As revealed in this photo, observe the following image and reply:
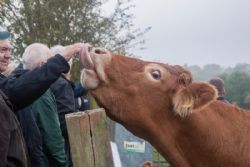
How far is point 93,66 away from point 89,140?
1.83 ft

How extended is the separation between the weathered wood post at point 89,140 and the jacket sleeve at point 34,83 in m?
0.34

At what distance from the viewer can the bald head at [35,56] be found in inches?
179

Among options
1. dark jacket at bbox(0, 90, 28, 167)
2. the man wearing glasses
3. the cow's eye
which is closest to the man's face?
the man wearing glasses

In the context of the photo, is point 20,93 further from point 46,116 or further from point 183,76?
point 183,76

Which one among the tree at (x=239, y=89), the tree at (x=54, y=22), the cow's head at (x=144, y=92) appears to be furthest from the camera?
the tree at (x=239, y=89)

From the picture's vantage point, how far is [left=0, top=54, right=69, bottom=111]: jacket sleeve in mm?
3641

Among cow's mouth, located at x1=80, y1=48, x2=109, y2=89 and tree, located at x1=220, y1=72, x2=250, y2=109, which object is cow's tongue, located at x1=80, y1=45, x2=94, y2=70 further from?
tree, located at x1=220, y1=72, x2=250, y2=109

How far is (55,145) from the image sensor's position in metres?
4.53

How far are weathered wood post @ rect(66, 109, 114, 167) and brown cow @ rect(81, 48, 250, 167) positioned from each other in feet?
0.85

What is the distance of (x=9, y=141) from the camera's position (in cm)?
318

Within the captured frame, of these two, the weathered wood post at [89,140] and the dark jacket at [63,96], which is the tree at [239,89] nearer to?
the dark jacket at [63,96]

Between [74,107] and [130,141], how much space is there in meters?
3.28

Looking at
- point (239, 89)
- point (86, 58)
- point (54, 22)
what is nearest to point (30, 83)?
point (86, 58)

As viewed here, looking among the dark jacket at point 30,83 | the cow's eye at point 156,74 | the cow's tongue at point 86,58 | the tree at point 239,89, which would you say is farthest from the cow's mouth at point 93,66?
the tree at point 239,89
